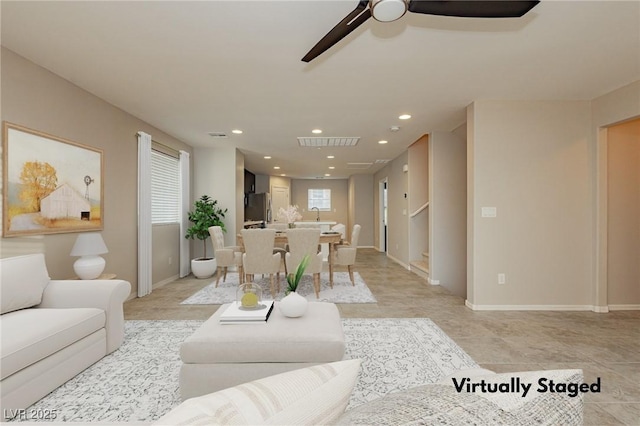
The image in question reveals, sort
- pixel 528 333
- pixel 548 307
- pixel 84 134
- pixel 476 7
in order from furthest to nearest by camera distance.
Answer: pixel 548 307 → pixel 84 134 → pixel 528 333 → pixel 476 7

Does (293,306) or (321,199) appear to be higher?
(321,199)

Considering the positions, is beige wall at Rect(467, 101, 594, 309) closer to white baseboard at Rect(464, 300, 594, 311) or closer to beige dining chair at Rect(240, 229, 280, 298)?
white baseboard at Rect(464, 300, 594, 311)

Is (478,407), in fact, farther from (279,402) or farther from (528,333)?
(528,333)

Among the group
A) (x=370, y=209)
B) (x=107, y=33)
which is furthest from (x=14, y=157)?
(x=370, y=209)

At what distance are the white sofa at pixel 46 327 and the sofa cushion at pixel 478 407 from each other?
220cm

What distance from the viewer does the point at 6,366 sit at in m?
1.72

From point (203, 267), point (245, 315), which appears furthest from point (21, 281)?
point (203, 267)

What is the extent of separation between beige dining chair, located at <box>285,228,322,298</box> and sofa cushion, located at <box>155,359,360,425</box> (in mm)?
3715

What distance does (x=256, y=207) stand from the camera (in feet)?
31.0

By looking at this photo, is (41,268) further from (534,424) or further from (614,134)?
(614,134)

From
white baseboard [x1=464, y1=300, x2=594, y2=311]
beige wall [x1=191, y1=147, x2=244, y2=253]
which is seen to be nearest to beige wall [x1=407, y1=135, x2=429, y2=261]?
white baseboard [x1=464, y1=300, x2=594, y2=311]

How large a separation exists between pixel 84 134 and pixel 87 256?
4.52 feet

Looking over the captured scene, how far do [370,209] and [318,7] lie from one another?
8998 millimetres

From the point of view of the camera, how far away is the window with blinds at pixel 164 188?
504cm
